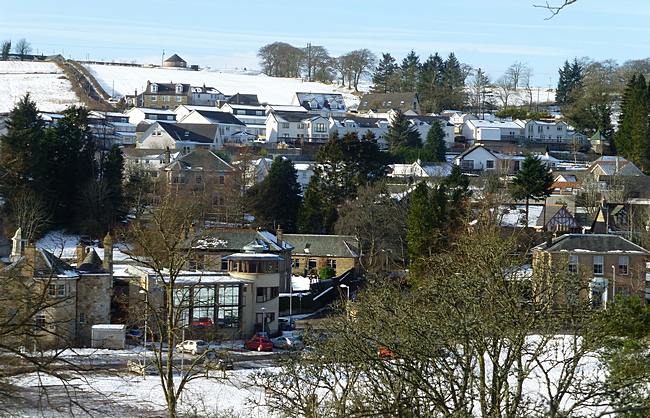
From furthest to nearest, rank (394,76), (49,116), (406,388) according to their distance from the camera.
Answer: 1. (394,76)
2. (49,116)
3. (406,388)

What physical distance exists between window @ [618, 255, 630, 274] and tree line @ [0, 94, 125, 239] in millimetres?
19921

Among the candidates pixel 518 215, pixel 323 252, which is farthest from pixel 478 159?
pixel 323 252

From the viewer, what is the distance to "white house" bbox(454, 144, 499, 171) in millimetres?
63000

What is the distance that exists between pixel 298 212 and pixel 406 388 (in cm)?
3420

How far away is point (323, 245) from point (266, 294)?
32.8 feet

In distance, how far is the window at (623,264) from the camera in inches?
1377

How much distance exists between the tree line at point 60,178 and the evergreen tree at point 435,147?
25.6m

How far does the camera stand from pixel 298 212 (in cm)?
4506

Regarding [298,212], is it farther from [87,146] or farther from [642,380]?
[642,380]

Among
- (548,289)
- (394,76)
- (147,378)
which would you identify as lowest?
(147,378)

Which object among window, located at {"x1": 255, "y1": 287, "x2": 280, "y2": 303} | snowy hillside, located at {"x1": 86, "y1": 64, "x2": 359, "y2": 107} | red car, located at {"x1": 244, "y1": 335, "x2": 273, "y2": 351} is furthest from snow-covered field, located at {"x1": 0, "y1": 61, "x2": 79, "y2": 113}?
red car, located at {"x1": 244, "y1": 335, "x2": 273, "y2": 351}

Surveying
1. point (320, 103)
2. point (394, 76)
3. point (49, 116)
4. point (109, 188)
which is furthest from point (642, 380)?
point (394, 76)

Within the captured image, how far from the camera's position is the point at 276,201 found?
4500 centimetres

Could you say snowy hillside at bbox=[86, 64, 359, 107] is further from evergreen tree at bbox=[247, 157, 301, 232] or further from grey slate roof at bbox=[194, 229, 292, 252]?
grey slate roof at bbox=[194, 229, 292, 252]
